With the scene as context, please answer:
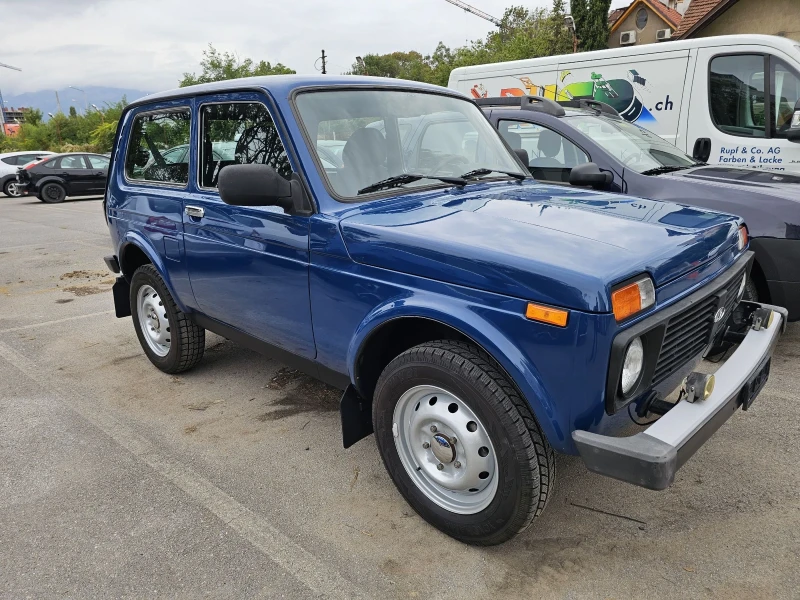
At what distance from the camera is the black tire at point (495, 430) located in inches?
89.7

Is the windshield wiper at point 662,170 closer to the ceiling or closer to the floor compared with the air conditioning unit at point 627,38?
closer to the floor

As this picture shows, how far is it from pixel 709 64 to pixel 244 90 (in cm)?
600

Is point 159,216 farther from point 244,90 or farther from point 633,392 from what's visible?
point 633,392

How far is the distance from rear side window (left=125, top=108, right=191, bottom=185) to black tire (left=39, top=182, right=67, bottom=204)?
18027 mm

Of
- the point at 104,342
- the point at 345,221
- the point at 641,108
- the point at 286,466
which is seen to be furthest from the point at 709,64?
the point at 104,342

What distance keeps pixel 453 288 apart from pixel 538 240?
378 mm

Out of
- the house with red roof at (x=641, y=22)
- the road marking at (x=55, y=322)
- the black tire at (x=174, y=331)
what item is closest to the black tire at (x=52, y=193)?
the road marking at (x=55, y=322)

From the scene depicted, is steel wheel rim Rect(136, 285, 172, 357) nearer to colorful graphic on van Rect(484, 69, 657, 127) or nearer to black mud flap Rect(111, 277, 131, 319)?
black mud flap Rect(111, 277, 131, 319)

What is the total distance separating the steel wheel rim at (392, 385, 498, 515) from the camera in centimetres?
247

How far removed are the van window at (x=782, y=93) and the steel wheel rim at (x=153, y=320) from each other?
6.42m

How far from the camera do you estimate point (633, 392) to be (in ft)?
7.43

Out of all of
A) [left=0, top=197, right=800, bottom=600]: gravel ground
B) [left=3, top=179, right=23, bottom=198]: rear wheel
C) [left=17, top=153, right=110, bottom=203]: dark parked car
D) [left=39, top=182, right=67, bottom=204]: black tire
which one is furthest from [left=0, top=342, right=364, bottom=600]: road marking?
[left=3, top=179, right=23, bottom=198]: rear wheel

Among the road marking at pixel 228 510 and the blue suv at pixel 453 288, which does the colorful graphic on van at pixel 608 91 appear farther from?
the road marking at pixel 228 510

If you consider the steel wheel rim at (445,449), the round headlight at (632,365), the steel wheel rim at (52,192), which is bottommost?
the steel wheel rim at (445,449)
